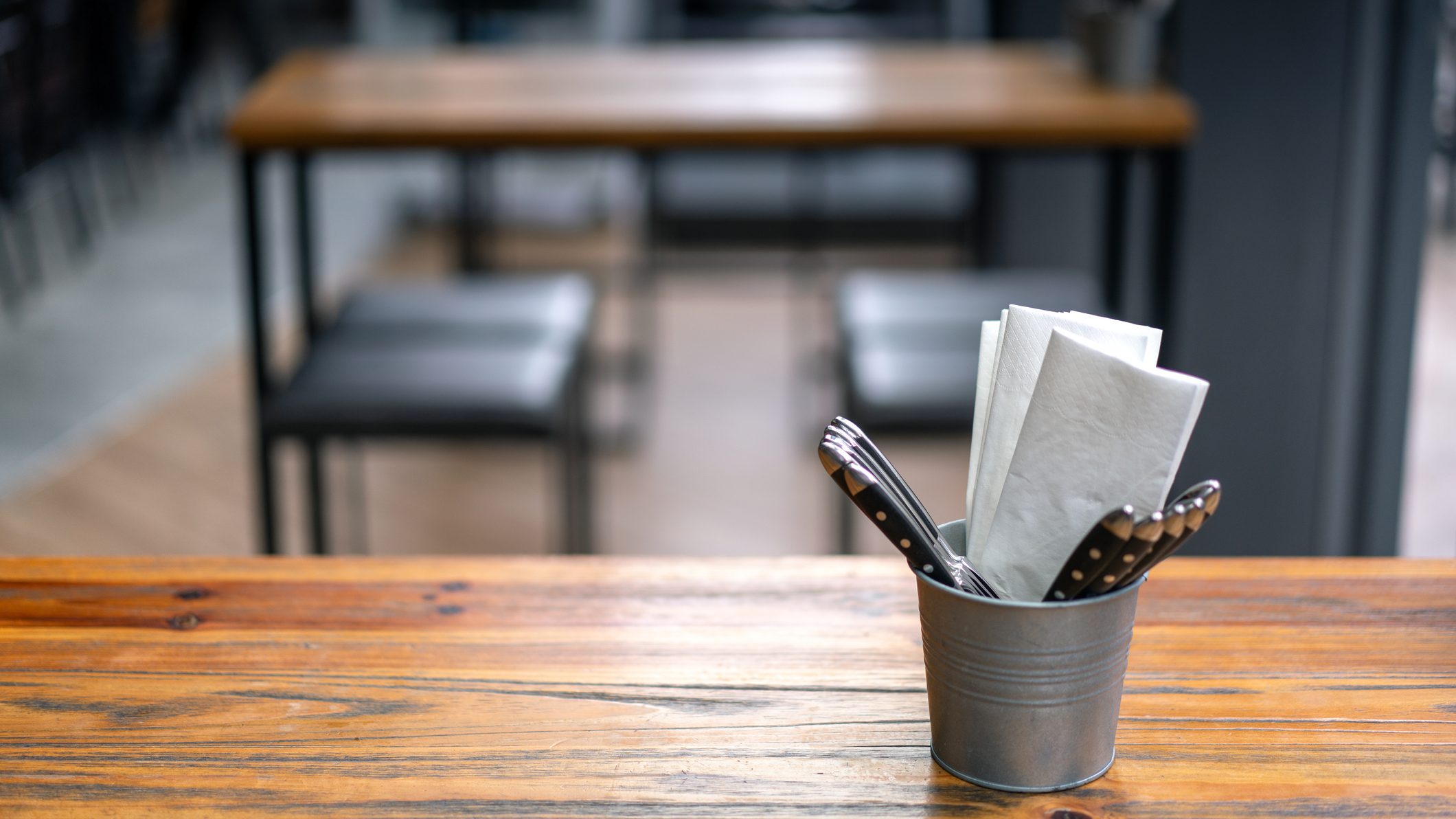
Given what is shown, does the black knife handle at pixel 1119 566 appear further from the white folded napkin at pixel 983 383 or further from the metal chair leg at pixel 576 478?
the metal chair leg at pixel 576 478

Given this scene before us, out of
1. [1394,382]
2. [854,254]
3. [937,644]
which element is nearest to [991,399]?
[937,644]

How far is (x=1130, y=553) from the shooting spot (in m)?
0.67

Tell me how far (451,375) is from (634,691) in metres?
1.34

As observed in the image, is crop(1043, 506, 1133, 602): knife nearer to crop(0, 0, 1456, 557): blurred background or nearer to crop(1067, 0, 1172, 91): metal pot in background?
crop(0, 0, 1456, 557): blurred background

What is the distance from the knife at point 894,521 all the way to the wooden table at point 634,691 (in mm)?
105

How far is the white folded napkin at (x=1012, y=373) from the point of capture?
69 centimetres

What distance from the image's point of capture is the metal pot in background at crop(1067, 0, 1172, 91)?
2.36 meters

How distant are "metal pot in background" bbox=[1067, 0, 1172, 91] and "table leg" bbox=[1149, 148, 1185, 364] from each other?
144 mm

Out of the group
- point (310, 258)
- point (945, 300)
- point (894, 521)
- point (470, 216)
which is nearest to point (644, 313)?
point (470, 216)

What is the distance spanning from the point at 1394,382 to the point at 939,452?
142 cm

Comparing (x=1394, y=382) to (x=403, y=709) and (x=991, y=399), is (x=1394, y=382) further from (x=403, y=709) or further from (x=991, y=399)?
(x=403, y=709)

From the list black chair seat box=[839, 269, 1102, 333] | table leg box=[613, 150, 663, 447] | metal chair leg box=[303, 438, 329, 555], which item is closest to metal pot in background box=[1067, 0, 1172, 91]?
black chair seat box=[839, 269, 1102, 333]

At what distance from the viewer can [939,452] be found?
3418mm

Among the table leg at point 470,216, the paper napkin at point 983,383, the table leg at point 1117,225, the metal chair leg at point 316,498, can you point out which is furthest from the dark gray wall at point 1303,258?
the table leg at point 470,216
